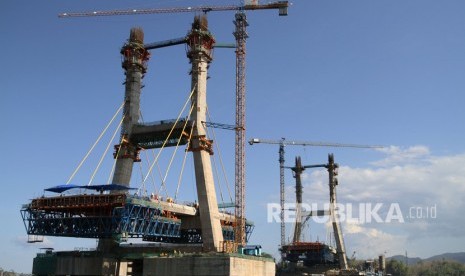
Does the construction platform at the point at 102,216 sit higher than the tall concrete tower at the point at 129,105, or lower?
lower

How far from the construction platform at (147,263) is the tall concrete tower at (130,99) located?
15.2m

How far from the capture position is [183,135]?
94250 millimetres

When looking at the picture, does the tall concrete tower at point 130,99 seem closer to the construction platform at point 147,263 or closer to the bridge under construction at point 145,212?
the bridge under construction at point 145,212

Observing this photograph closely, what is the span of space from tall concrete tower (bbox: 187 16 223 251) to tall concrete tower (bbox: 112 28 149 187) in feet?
40.9

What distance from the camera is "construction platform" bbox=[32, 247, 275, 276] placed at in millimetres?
80500

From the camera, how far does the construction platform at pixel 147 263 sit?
80500 millimetres

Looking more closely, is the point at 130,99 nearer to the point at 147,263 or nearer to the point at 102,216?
Answer: the point at 102,216

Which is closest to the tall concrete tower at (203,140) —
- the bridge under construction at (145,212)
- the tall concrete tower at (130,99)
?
the bridge under construction at (145,212)

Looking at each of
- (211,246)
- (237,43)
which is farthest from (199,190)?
(237,43)

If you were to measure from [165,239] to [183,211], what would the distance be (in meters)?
16.1

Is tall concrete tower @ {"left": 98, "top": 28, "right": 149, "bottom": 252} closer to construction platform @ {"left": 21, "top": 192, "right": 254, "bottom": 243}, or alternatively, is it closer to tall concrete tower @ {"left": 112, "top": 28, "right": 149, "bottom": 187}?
tall concrete tower @ {"left": 112, "top": 28, "right": 149, "bottom": 187}

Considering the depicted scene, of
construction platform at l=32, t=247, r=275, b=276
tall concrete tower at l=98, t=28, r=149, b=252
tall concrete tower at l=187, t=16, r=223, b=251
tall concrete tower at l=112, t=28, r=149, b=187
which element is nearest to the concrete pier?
construction platform at l=32, t=247, r=275, b=276

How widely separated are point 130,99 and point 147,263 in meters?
34.6

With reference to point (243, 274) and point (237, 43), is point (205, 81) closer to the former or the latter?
point (237, 43)
